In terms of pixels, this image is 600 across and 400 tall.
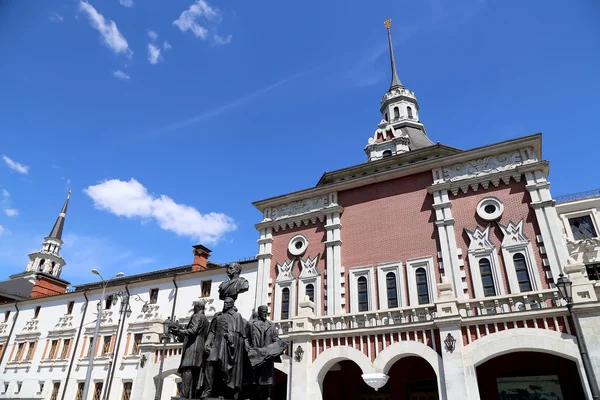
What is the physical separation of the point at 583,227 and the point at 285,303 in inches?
812

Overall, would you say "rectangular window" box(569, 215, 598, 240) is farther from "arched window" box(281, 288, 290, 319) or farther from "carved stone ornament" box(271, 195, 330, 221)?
"arched window" box(281, 288, 290, 319)

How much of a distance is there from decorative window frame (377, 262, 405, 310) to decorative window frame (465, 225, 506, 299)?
3.56 metres

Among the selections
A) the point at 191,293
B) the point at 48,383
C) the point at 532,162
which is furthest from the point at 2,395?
the point at 532,162

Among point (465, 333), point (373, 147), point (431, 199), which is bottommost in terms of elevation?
point (465, 333)

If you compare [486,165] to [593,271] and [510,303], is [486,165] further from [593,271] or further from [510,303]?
[593,271]

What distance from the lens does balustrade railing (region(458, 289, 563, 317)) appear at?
15.0 metres

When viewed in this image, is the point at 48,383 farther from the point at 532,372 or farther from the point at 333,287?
the point at 532,372

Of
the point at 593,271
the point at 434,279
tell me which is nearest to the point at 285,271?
the point at 434,279

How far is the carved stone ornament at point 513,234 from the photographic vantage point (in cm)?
1889

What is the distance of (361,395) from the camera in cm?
1980

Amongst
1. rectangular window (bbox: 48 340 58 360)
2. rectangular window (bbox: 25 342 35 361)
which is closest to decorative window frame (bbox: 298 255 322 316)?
rectangular window (bbox: 48 340 58 360)

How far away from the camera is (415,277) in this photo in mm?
20688

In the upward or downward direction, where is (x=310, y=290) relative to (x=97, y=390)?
upward

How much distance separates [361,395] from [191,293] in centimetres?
1491
